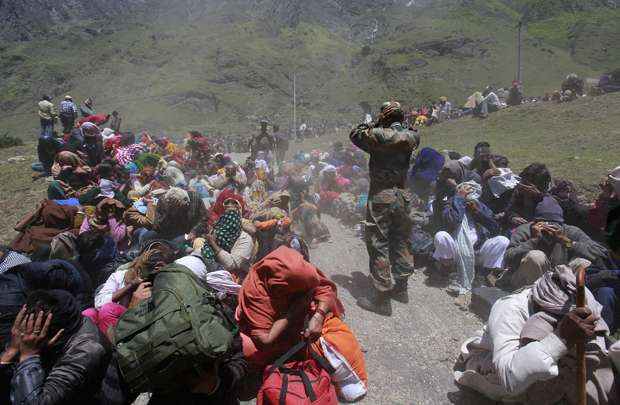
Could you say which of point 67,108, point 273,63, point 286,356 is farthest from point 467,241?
point 273,63

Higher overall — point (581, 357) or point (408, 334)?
point (581, 357)

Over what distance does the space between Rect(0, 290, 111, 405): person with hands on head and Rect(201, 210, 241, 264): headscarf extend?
184 cm

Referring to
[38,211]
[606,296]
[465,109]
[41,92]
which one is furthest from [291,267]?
[41,92]

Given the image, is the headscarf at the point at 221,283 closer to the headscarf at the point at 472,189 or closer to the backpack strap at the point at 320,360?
the backpack strap at the point at 320,360

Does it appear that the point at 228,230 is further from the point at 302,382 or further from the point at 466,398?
the point at 466,398

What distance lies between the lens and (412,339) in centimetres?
357

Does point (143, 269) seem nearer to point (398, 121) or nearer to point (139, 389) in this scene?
point (139, 389)

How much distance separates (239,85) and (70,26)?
51.0 metres

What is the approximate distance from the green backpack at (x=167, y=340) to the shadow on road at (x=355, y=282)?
275 cm

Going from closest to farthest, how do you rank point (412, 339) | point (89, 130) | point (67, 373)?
point (67, 373), point (412, 339), point (89, 130)

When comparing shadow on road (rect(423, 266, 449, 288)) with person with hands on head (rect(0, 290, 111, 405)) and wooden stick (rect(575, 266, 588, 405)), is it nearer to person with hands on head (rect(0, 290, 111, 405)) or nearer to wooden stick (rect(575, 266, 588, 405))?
wooden stick (rect(575, 266, 588, 405))

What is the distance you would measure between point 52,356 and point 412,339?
2.86 meters

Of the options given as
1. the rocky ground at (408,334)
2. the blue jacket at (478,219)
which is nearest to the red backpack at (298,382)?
the rocky ground at (408,334)

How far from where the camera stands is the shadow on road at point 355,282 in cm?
443
